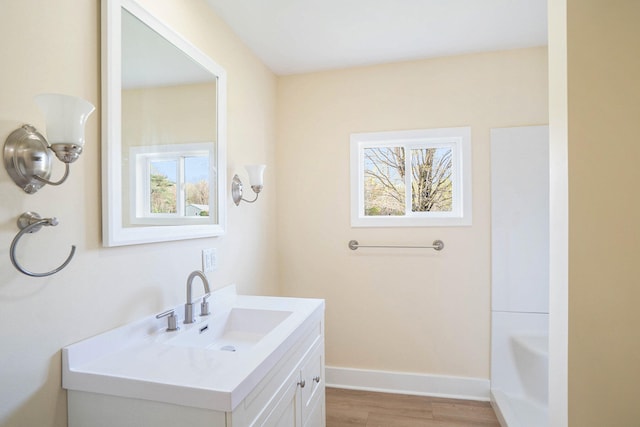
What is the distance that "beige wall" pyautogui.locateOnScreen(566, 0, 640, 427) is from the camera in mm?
1095

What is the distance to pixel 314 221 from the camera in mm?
2713

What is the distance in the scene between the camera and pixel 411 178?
105 inches

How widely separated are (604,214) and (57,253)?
5.64ft

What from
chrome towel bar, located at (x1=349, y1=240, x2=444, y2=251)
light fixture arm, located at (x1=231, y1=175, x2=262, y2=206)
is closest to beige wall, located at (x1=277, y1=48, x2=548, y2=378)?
chrome towel bar, located at (x1=349, y1=240, x2=444, y2=251)

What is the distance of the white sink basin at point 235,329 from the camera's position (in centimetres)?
152

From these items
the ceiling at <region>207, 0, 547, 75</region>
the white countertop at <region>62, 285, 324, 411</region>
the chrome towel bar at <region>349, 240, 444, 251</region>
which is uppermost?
the ceiling at <region>207, 0, 547, 75</region>

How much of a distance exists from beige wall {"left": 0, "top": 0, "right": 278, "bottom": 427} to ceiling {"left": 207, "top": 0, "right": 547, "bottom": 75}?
60cm

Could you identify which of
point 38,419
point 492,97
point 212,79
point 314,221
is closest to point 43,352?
point 38,419

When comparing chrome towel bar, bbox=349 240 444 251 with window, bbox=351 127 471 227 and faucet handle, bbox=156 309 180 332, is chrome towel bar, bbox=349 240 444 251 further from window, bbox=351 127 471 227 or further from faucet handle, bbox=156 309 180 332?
faucet handle, bbox=156 309 180 332

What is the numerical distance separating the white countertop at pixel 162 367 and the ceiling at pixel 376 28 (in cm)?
169

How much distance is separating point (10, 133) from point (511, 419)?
270 cm

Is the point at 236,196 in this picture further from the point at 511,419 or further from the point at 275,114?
the point at 511,419

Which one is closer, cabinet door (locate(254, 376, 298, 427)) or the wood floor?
cabinet door (locate(254, 376, 298, 427))

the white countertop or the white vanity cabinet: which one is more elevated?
the white countertop
